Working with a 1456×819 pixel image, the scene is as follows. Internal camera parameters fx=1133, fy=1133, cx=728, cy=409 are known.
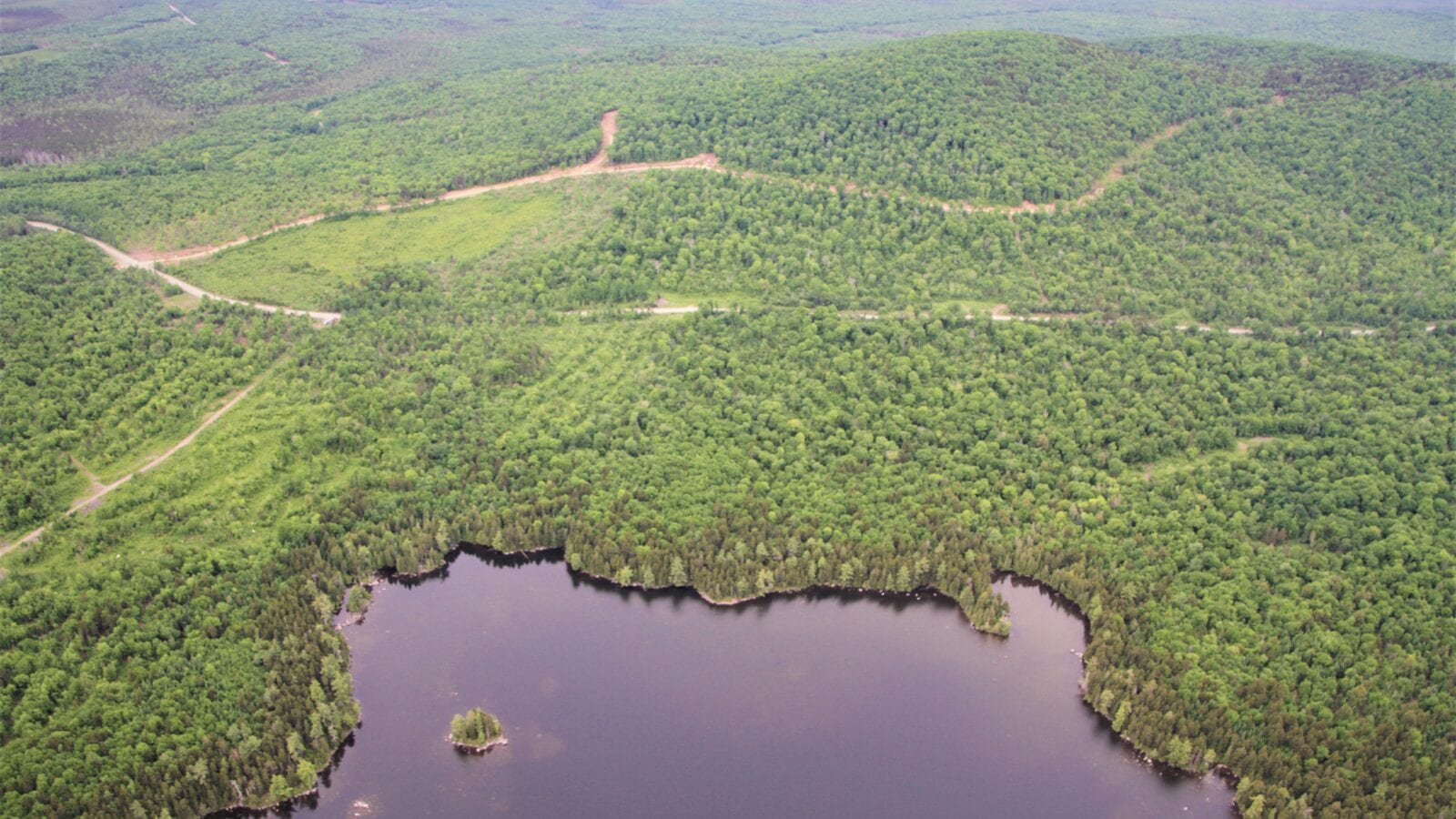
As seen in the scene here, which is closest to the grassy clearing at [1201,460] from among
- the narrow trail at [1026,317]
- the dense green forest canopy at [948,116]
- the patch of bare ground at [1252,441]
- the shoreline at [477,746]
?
the patch of bare ground at [1252,441]

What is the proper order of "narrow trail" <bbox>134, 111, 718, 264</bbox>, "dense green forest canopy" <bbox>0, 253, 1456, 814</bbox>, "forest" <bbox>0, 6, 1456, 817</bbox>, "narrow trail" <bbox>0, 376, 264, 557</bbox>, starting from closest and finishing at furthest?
"dense green forest canopy" <bbox>0, 253, 1456, 814</bbox> < "forest" <bbox>0, 6, 1456, 817</bbox> < "narrow trail" <bbox>0, 376, 264, 557</bbox> < "narrow trail" <bbox>134, 111, 718, 264</bbox>

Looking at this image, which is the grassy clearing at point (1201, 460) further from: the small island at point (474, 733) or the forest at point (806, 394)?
the small island at point (474, 733)

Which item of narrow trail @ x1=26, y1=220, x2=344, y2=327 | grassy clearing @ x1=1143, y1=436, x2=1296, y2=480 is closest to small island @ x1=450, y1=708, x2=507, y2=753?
narrow trail @ x1=26, y1=220, x2=344, y2=327

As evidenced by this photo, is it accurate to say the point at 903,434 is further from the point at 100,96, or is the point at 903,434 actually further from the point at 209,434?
the point at 100,96

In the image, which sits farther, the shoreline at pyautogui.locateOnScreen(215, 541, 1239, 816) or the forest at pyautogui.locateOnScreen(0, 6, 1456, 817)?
the shoreline at pyautogui.locateOnScreen(215, 541, 1239, 816)

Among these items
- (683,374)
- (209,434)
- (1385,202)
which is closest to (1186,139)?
(1385,202)

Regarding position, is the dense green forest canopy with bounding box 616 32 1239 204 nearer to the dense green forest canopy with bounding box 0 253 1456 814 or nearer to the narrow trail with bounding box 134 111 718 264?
the narrow trail with bounding box 134 111 718 264
